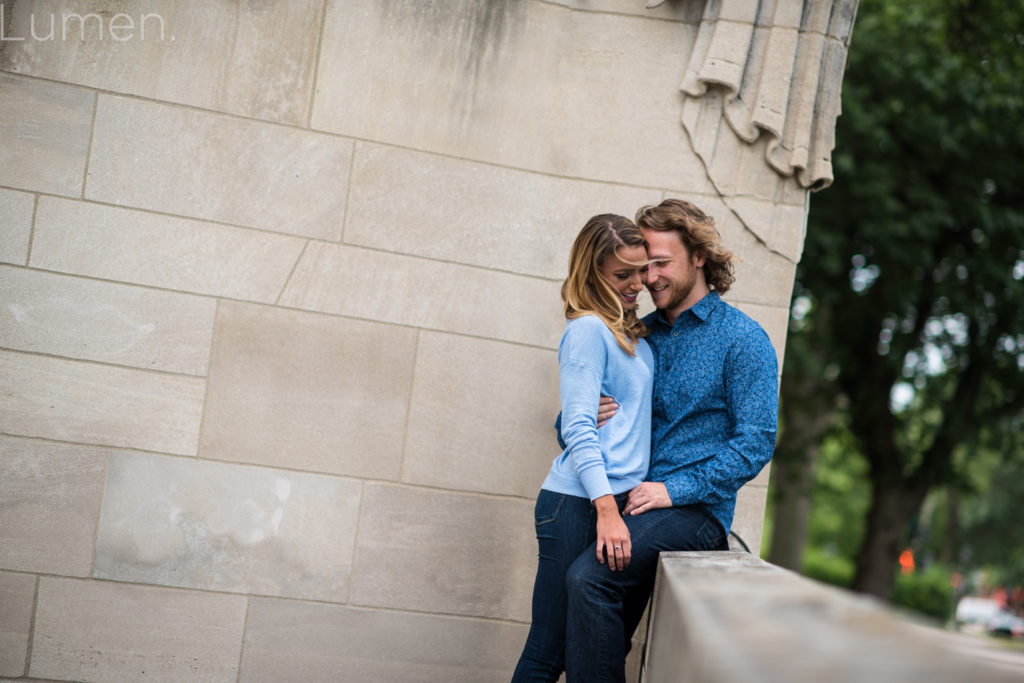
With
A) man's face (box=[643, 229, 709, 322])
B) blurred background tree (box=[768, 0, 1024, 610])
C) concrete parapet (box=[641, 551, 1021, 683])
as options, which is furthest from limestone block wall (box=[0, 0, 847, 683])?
blurred background tree (box=[768, 0, 1024, 610])

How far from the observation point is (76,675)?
11.8 ft

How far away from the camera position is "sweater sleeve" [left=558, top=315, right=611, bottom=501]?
2.79m

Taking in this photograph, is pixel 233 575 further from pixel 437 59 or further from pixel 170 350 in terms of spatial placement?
pixel 437 59

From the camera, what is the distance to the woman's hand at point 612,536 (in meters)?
2.74

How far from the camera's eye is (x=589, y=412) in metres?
2.84

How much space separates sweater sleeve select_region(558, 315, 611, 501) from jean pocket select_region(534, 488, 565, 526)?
120mm

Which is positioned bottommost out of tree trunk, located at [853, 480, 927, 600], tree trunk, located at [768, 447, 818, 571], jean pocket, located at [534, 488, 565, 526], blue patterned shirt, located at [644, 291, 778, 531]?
tree trunk, located at [768, 447, 818, 571]

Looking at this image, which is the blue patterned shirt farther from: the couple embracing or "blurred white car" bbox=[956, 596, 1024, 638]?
"blurred white car" bbox=[956, 596, 1024, 638]

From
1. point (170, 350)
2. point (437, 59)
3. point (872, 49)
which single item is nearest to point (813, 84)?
point (437, 59)

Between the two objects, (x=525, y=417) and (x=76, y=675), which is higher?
(x=525, y=417)

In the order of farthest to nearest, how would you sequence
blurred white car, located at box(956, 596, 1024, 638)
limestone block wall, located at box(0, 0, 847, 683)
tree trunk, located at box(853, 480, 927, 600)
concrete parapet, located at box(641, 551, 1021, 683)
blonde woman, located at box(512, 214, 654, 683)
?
1. blurred white car, located at box(956, 596, 1024, 638)
2. tree trunk, located at box(853, 480, 927, 600)
3. limestone block wall, located at box(0, 0, 847, 683)
4. blonde woman, located at box(512, 214, 654, 683)
5. concrete parapet, located at box(641, 551, 1021, 683)

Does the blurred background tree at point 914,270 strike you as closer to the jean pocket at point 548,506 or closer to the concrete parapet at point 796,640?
the jean pocket at point 548,506

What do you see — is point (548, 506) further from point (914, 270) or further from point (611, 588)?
point (914, 270)

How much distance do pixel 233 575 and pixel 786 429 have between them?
9.48 metres
